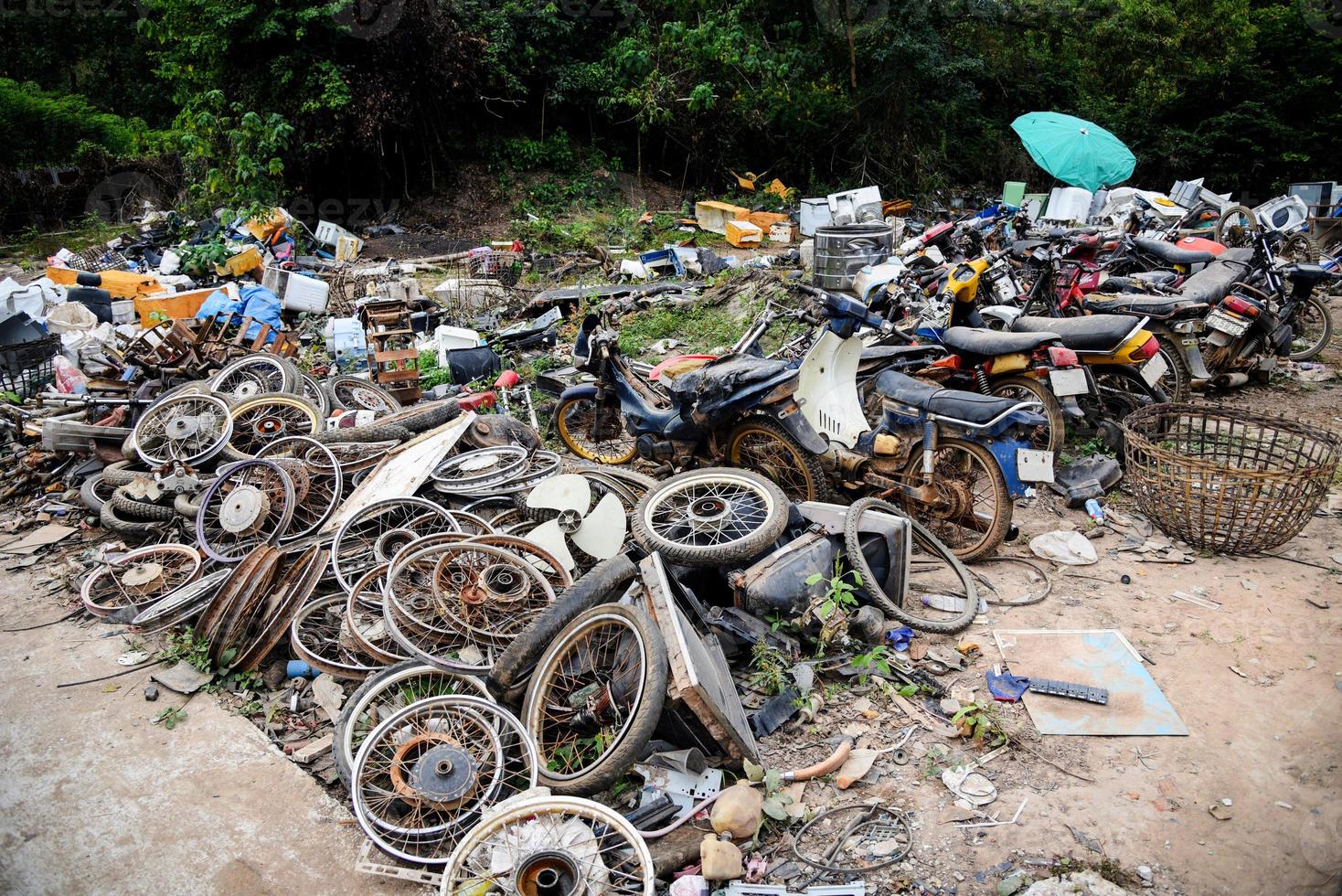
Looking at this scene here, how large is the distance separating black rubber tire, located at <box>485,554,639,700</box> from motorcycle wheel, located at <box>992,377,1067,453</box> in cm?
292

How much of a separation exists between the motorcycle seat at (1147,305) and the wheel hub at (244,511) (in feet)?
20.0

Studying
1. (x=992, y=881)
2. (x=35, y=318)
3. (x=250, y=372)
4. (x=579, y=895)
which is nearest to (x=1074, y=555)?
(x=992, y=881)

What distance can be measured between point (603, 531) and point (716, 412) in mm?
1077

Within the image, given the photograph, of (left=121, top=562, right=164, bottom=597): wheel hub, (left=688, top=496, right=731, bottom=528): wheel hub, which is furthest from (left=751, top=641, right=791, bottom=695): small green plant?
(left=121, top=562, right=164, bottom=597): wheel hub

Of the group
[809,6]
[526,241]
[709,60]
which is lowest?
[526,241]

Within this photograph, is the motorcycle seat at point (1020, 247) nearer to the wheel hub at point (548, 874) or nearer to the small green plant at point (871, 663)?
the small green plant at point (871, 663)

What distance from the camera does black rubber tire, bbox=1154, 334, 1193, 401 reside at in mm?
5922

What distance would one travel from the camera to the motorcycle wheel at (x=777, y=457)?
4637mm

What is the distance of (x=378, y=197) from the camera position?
1681 cm

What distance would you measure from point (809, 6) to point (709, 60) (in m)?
3.50

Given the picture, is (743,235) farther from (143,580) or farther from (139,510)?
(143,580)

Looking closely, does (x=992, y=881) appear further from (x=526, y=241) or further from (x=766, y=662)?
(x=526, y=241)

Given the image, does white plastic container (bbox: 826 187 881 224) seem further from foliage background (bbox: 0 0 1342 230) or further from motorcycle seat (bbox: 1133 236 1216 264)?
motorcycle seat (bbox: 1133 236 1216 264)

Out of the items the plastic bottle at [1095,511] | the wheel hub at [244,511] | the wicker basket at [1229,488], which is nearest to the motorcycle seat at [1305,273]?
the wicker basket at [1229,488]
